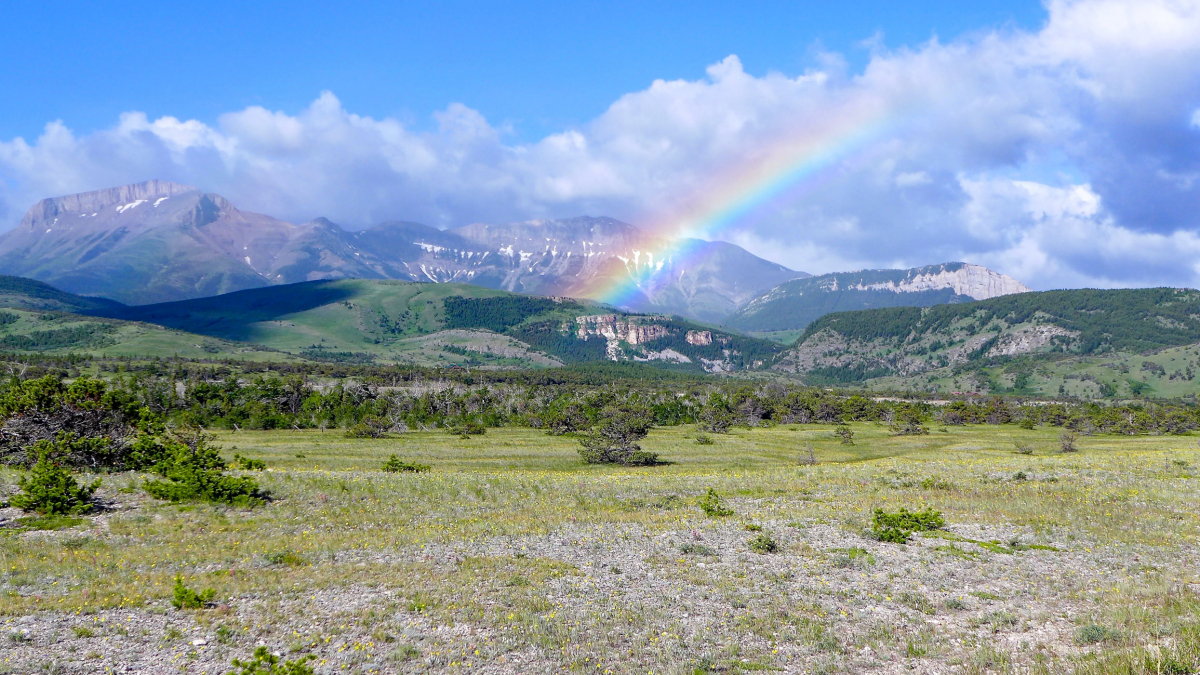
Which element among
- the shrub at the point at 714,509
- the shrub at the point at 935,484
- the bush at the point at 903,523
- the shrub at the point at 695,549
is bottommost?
the shrub at the point at 935,484

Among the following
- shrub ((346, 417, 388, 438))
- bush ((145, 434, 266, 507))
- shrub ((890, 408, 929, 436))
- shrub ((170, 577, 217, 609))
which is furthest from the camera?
shrub ((890, 408, 929, 436))

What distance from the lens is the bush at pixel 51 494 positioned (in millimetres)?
25812

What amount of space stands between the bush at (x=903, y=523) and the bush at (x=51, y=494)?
32.8 meters

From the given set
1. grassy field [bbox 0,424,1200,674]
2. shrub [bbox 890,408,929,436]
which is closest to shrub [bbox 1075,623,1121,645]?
grassy field [bbox 0,424,1200,674]

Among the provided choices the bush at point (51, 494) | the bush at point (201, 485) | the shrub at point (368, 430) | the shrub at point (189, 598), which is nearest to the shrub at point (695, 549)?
the shrub at point (189, 598)

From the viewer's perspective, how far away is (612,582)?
734 inches

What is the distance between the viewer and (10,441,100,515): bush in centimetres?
2581

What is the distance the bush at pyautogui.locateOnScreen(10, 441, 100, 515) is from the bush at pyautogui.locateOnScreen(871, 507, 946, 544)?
32.8m

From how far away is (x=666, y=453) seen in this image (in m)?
73.6

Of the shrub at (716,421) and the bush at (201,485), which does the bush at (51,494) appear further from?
the shrub at (716,421)

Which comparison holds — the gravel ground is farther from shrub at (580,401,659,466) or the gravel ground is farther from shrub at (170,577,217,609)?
shrub at (580,401,659,466)

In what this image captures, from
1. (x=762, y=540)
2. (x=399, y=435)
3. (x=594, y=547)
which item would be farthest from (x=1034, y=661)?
(x=399, y=435)

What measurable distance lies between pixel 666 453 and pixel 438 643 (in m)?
61.3

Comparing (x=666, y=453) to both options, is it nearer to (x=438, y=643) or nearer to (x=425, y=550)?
(x=425, y=550)
